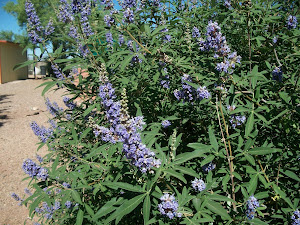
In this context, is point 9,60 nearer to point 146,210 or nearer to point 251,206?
point 146,210

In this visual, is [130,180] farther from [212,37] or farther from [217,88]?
[212,37]

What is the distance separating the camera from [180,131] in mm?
2939

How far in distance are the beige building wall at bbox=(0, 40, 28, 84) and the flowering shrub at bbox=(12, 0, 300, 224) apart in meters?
23.9

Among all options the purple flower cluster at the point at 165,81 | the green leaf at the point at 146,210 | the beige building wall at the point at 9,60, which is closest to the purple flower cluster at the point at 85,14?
the purple flower cluster at the point at 165,81

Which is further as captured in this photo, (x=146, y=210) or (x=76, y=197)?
(x=76, y=197)

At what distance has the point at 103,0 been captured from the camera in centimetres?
297

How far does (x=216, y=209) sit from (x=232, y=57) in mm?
1258

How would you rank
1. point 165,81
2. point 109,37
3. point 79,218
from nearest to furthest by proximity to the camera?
point 79,218 < point 165,81 < point 109,37

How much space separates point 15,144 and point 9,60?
19.7 m

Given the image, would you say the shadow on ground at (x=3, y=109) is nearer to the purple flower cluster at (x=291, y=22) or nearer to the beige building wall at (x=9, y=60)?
the beige building wall at (x=9, y=60)

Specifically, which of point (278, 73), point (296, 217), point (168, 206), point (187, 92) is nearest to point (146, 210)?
point (168, 206)

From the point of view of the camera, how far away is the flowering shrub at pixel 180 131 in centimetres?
177

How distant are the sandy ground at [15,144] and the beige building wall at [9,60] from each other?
7977 mm

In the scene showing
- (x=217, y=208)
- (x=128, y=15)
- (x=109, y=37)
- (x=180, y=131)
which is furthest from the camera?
(x=109, y=37)
